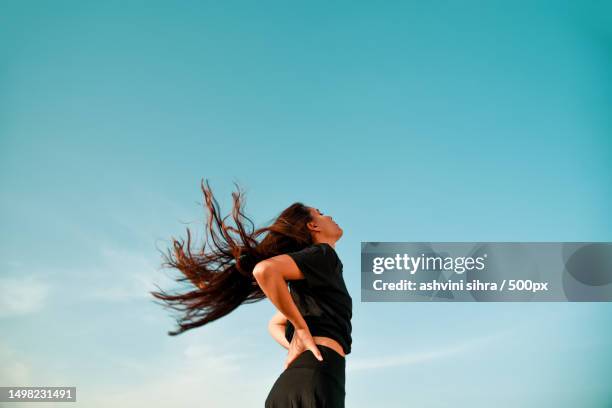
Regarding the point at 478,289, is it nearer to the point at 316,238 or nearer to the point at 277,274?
the point at 316,238

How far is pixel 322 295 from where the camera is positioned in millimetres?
2355

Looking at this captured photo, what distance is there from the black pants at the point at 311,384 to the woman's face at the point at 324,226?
0.52 metres

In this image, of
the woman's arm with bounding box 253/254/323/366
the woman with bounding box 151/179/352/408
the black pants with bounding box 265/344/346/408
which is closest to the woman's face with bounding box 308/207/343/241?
the woman with bounding box 151/179/352/408

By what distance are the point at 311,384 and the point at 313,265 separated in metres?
0.42

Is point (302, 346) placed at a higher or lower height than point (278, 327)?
lower

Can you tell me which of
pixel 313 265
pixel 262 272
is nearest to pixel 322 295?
pixel 313 265

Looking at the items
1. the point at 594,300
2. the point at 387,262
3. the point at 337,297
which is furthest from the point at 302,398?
the point at 594,300

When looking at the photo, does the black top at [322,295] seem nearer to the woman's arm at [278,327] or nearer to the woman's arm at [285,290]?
the woman's arm at [285,290]

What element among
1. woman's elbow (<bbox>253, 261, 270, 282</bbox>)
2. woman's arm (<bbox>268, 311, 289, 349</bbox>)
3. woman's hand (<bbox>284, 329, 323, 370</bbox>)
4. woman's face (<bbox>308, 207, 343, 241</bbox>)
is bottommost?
woman's hand (<bbox>284, 329, 323, 370</bbox>)

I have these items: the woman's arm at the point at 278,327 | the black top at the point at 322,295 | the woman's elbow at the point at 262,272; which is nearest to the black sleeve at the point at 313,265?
the black top at the point at 322,295

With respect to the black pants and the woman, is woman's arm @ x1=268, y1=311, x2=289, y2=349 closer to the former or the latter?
the woman

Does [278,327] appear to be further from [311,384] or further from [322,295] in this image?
[311,384]

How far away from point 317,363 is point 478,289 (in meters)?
3.74

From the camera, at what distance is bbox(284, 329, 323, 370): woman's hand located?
2.20 metres
